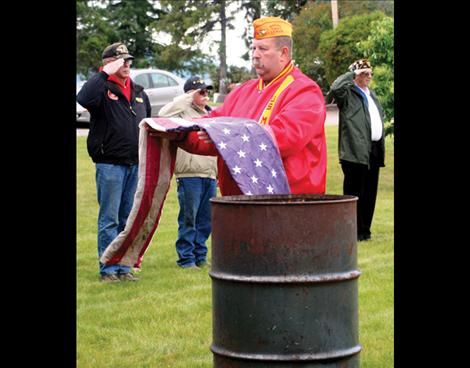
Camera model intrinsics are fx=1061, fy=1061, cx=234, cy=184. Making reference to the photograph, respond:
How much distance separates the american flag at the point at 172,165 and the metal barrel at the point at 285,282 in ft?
2.28

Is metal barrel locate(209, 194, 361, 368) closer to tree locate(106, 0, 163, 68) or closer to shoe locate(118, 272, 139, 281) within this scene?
shoe locate(118, 272, 139, 281)

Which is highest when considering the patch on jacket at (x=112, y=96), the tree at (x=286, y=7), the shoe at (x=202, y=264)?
the tree at (x=286, y=7)

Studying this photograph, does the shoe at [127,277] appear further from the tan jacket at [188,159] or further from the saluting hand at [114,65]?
the saluting hand at [114,65]

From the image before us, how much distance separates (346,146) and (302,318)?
762cm

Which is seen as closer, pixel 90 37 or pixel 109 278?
pixel 109 278

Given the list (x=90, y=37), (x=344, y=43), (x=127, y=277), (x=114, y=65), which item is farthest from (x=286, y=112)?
(x=90, y=37)

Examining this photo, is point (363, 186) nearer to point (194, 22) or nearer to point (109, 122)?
point (109, 122)

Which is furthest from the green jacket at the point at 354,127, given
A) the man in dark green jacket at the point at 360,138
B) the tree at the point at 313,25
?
the tree at the point at 313,25

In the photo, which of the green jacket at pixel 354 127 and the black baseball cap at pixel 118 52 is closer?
the black baseball cap at pixel 118 52

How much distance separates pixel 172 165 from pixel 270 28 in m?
1.01

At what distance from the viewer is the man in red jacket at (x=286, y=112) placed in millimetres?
6141

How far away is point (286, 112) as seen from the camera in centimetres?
615

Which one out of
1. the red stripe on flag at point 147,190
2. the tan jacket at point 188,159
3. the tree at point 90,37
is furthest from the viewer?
the tree at point 90,37
